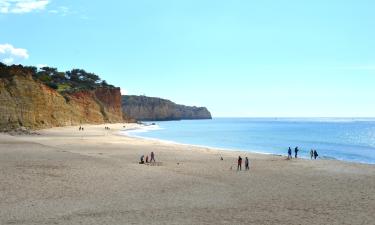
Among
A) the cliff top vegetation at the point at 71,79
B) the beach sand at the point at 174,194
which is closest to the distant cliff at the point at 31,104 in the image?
the cliff top vegetation at the point at 71,79

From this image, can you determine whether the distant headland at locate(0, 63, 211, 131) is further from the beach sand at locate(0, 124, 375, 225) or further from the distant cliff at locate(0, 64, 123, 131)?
the beach sand at locate(0, 124, 375, 225)

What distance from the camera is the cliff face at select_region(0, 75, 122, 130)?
6231 cm

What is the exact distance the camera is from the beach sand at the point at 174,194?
46.2ft

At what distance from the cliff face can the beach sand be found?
3631 centimetres

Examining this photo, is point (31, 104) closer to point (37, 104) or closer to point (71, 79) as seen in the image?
point (37, 104)

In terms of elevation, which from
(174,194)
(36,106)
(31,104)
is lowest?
(174,194)

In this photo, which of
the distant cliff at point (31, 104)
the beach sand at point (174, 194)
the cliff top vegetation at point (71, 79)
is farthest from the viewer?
the cliff top vegetation at point (71, 79)

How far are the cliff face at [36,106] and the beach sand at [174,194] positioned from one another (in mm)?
36312

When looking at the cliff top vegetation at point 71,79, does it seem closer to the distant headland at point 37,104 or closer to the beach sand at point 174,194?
the distant headland at point 37,104

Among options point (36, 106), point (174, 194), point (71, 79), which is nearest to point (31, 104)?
point (36, 106)

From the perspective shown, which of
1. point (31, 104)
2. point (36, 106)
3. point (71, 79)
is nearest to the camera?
point (31, 104)

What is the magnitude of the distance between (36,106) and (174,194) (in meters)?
56.2

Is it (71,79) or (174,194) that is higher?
(71,79)

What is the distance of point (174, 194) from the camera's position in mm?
18328
